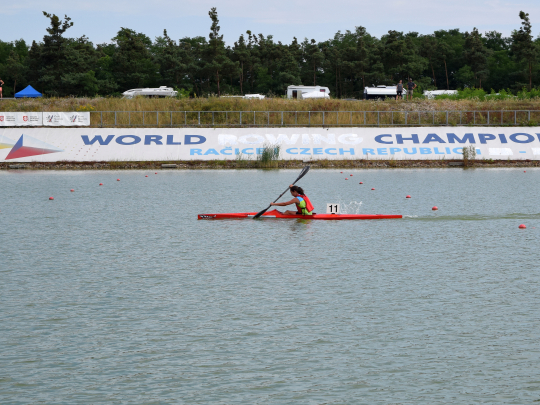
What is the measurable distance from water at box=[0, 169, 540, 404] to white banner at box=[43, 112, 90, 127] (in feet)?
81.9

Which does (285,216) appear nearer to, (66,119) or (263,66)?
(66,119)

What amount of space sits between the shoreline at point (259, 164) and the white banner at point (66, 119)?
3.48 m

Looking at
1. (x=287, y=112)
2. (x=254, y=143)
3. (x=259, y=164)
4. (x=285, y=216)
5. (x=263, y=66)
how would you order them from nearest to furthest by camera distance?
(x=285, y=216) → (x=259, y=164) → (x=254, y=143) → (x=287, y=112) → (x=263, y=66)

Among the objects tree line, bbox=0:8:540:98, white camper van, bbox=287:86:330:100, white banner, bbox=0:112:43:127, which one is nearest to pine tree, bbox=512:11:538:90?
tree line, bbox=0:8:540:98

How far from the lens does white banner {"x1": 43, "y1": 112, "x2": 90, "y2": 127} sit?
48.8 m

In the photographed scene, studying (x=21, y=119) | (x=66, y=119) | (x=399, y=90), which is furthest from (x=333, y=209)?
(x=399, y=90)

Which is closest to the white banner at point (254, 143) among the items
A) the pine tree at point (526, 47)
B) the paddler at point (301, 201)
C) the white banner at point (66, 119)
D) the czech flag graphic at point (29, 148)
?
the czech flag graphic at point (29, 148)

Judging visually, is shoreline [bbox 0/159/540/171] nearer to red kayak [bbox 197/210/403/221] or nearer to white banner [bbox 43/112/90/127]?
white banner [bbox 43/112/90/127]

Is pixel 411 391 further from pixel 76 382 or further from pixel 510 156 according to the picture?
pixel 510 156

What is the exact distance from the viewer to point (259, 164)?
153 ft

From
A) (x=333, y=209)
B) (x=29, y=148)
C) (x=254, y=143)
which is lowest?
(x=333, y=209)

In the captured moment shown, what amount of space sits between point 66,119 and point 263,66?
211 feet

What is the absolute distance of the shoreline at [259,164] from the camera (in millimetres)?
46656

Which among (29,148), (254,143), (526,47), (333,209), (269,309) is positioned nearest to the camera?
(269,309)
